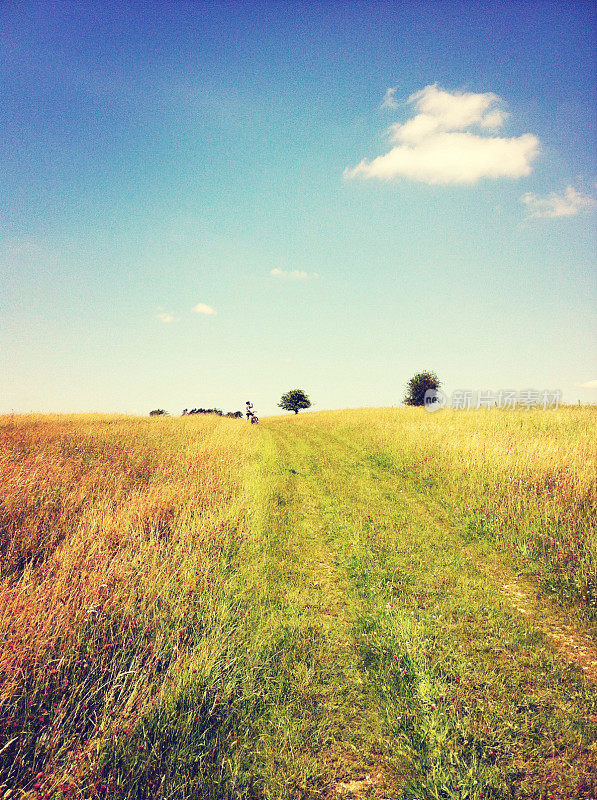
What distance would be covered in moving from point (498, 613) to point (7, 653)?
19.3 ft

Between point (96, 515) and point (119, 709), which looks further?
point (96, 515)

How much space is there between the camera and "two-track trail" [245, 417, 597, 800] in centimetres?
306

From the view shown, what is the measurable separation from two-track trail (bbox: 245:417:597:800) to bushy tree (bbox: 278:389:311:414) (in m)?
69.1

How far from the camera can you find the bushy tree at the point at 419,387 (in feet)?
150

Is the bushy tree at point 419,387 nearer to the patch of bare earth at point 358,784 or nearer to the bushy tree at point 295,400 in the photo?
the bushy tree at point 295,400

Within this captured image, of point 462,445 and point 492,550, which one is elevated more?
point 462,445

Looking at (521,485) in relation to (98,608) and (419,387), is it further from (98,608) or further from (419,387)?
(419,387)

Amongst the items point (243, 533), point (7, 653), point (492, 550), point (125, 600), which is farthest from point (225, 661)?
point (492, 550)

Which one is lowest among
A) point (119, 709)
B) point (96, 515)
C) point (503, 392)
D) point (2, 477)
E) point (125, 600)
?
point (119, 709)

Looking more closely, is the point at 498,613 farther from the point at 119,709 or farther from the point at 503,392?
the point at 503,392

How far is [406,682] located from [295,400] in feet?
238

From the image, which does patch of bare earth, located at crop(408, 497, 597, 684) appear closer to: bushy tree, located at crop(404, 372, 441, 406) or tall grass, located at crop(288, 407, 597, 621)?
tall grass, located at crop(288, 407, 597, 621)

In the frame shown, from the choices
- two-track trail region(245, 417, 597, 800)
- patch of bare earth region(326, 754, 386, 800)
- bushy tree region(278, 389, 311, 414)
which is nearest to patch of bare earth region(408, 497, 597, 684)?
two-track trail region(245, 417, 597, 800)

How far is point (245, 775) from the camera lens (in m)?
3.04
